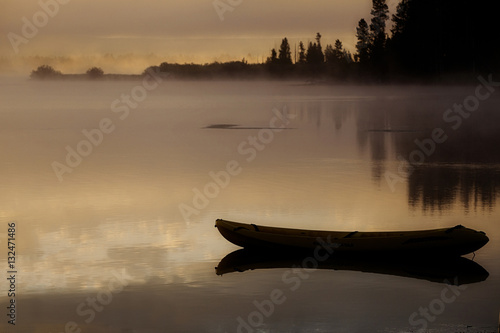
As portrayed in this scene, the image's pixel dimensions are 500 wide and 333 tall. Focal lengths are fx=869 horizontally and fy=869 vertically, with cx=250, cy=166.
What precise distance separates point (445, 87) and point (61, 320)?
162735mm

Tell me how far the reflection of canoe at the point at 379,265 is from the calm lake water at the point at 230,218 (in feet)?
0.33

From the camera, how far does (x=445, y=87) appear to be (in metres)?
177

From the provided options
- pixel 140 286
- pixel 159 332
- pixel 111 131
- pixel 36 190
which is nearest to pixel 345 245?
pixel 140 286

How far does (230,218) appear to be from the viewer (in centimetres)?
3719

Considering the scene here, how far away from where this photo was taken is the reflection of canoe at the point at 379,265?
26.7 m

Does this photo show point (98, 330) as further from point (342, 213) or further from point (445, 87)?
point (445, 87)

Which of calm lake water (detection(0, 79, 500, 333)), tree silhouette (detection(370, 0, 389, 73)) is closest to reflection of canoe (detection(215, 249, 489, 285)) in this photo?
calm lake water (detection(0, 79, 500, 333))

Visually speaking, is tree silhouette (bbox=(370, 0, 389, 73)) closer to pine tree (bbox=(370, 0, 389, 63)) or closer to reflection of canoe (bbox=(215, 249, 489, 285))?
pine tree (bbox=(370, 0, 389, 63))

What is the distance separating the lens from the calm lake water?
22625 millimetres

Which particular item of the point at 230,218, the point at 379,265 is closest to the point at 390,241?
the point at 379,265

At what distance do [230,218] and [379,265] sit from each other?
11139mm

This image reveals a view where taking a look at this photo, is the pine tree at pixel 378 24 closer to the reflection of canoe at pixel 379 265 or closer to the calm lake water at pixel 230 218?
the calm lake water at pixel 230 218

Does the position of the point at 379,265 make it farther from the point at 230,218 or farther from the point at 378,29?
the point at 378,29

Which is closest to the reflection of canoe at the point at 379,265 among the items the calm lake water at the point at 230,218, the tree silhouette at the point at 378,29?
the calm lake water at the point at 230,218
